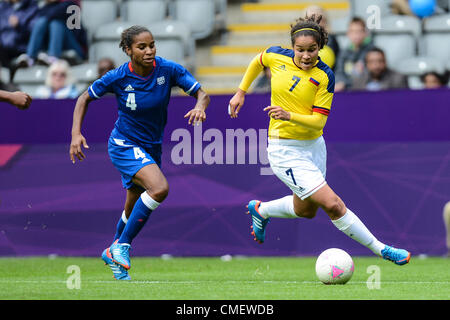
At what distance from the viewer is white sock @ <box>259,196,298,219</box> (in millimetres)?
8711

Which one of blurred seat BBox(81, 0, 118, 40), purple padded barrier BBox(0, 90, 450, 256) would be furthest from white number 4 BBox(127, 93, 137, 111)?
blurred seat BBox(81, 0, 118, 40)

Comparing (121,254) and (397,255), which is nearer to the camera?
(397,255)

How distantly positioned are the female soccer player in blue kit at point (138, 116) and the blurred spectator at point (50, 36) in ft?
16.2

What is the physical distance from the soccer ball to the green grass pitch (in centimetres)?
11

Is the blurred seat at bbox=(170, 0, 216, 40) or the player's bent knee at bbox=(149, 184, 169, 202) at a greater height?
the blurred seat at bbox=(170, 0, 216, 40)

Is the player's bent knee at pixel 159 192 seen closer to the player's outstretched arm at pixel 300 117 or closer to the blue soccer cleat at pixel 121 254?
the blue soccer cleat at pixel 121 254

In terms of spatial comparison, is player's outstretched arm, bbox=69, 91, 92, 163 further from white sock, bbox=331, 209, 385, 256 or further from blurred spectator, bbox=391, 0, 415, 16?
blurred spectator, bbox=391, 0, 415, 16

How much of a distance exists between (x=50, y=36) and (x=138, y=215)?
5.68m

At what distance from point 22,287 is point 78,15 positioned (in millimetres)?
6224

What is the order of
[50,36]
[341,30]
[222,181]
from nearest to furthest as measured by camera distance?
[222,181] → [341,30] → [50,36]

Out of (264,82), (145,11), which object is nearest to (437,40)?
(264,82)

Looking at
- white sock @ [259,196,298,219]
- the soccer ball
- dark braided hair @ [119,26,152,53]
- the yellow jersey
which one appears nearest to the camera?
the soccer ball

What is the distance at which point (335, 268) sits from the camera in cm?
759

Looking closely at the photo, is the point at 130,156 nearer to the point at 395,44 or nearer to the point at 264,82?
the point at 264,82
